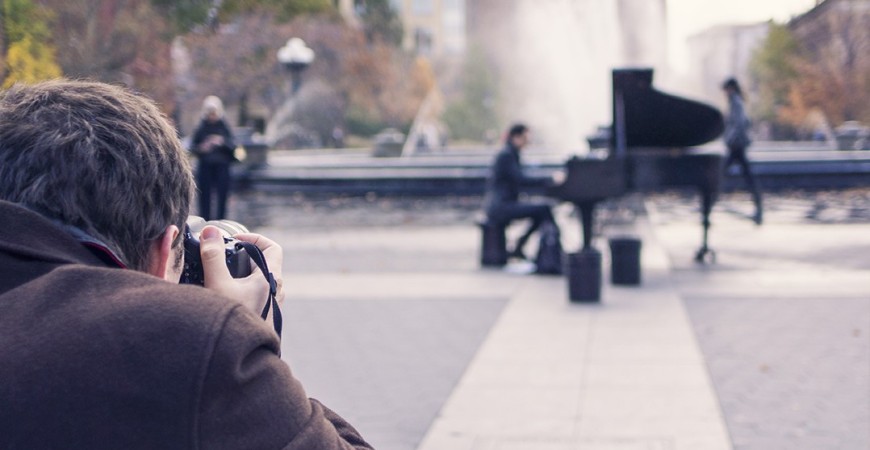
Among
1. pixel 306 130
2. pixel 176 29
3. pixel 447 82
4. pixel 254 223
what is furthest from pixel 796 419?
pixel 447 82

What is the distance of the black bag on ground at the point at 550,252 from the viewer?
36.7 ft

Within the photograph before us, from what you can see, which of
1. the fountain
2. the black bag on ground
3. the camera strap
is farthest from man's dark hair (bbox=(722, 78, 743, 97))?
the camera strap

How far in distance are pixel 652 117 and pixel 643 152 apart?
1.53ft

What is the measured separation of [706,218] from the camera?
11.8 metres

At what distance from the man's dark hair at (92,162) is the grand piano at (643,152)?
28.0 ft

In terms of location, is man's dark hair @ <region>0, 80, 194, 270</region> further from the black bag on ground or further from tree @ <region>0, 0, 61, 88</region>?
tree @ <region>0, 0, 61, 88</region>

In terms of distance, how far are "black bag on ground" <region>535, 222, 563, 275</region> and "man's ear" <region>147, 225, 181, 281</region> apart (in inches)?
377

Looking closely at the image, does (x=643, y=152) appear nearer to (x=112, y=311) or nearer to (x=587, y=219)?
(x=587, y=219)

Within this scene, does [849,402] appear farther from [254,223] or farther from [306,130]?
[306,130]

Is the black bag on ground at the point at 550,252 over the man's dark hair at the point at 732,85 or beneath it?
beneath

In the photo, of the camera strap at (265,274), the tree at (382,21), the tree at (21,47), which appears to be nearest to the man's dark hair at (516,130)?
the tree at (21,47)

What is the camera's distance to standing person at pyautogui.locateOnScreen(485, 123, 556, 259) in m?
11.6

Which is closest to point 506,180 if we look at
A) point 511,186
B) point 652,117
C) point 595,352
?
point 511,186

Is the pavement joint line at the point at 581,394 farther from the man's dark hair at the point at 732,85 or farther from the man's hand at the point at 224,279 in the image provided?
the man's dark hair at the point at 732,85
